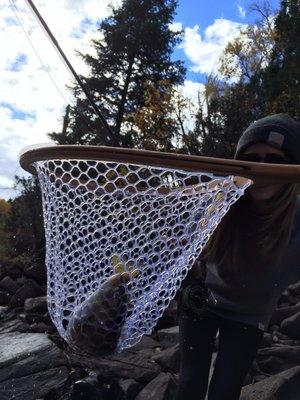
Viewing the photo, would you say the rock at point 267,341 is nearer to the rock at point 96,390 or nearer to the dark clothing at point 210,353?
the rock at point 96,390

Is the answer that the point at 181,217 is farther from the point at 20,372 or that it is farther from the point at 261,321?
the point at 20,372

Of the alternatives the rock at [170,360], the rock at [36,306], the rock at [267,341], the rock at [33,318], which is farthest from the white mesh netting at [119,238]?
the rock at [36,306]

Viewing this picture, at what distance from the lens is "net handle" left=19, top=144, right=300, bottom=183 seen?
1856mm

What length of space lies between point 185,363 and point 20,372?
443 centimetres

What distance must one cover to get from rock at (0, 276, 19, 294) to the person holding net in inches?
393

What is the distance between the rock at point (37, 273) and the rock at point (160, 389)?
7.03 meters

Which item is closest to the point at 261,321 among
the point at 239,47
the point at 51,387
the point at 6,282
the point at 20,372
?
the point at 51,387

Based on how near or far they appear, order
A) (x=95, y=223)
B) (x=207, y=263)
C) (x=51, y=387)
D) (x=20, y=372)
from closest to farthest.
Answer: (x=207, y=263) < (x=95, y=223) < (x=51, y=387) < (x=20, y=372)

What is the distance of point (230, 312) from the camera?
2.29 metres

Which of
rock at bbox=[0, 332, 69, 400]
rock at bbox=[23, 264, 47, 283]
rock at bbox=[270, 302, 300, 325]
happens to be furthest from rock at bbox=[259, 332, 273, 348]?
rock at bbox=[23, 264, 47, 283]

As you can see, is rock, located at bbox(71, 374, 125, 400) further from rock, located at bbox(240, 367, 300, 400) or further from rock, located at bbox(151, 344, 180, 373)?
rock, located at bbox(240, 367, 300, 400)

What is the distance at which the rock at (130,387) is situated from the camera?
4.88 m

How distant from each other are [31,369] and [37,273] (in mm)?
5836

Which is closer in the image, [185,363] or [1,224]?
[185,363]
